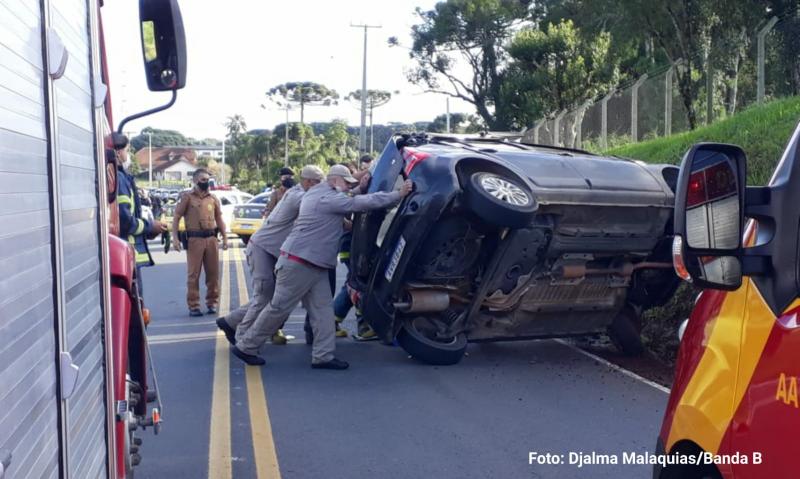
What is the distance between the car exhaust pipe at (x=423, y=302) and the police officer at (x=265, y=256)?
63.1 inches

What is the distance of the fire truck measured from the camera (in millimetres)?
2125

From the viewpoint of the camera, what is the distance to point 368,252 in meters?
8.16

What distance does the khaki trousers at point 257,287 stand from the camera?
343 inches

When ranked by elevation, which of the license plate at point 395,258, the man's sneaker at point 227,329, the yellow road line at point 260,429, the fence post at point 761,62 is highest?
the fence post at point 761,62

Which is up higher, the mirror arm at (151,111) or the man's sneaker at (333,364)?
the mirror arm at (151,111)

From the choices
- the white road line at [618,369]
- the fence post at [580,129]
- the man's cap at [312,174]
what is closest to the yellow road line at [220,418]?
the man's cap at [312,174]

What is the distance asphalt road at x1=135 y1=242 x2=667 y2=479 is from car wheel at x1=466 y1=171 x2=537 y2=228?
1.39m

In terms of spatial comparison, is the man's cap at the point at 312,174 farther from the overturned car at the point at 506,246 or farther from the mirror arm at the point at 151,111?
the mirror arm at the point at 151,111

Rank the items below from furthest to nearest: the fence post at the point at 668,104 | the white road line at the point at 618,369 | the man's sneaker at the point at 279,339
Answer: the fence post at the point at 668,104
the man's sneaker at the point at 279,339
the white road line at the point at 618,369

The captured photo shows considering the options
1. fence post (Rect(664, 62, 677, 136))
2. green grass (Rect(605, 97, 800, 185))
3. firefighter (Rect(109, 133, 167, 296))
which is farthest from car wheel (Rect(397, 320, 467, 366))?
fence post (Rect(664, 62, 677, 136))

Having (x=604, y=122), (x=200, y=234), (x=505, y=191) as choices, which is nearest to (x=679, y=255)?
(x=505, y=191)

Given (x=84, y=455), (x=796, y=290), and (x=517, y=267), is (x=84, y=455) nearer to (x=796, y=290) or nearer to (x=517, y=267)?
(x=796, y=290)

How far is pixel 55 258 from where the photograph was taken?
2516 mm

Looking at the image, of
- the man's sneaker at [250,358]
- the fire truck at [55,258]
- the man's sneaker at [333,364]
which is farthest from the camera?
the man's sneaker at [250,358]
